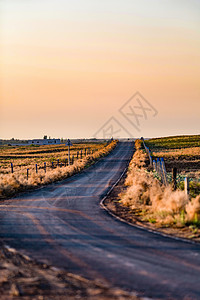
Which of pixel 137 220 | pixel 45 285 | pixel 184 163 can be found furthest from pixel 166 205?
pixel 184 163

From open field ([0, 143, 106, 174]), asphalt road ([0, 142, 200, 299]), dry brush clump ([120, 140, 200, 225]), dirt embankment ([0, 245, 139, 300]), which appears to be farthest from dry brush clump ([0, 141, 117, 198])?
dirt embankment ([0, 245, 139, 300])

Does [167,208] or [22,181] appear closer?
[167,208]

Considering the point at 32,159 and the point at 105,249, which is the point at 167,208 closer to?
the point at 105,249

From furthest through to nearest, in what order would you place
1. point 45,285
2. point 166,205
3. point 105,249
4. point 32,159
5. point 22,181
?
point 32,159 → point 22,181 → point 166,205 → point 105,249 → point 45,285

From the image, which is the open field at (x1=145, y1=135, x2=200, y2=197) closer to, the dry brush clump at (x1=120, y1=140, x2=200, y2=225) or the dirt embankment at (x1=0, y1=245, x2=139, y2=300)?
the dry brush clump at (x1=120, y1=140, x2=200, y2=225)

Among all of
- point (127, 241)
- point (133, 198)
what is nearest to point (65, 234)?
point (127, 241)

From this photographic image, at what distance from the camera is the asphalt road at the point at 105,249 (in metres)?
7.32

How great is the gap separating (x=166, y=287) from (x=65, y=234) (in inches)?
209

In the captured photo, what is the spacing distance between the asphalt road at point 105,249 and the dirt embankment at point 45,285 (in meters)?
0.34

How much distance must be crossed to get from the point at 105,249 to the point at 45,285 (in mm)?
2876

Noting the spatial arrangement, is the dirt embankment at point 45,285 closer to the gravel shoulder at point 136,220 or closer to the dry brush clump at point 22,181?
the gravel shoulder at point 136,220

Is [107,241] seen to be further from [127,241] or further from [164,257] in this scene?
[164,257]

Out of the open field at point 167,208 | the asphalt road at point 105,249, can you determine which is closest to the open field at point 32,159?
the open field at point 167,208

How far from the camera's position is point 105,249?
9.83 metres
